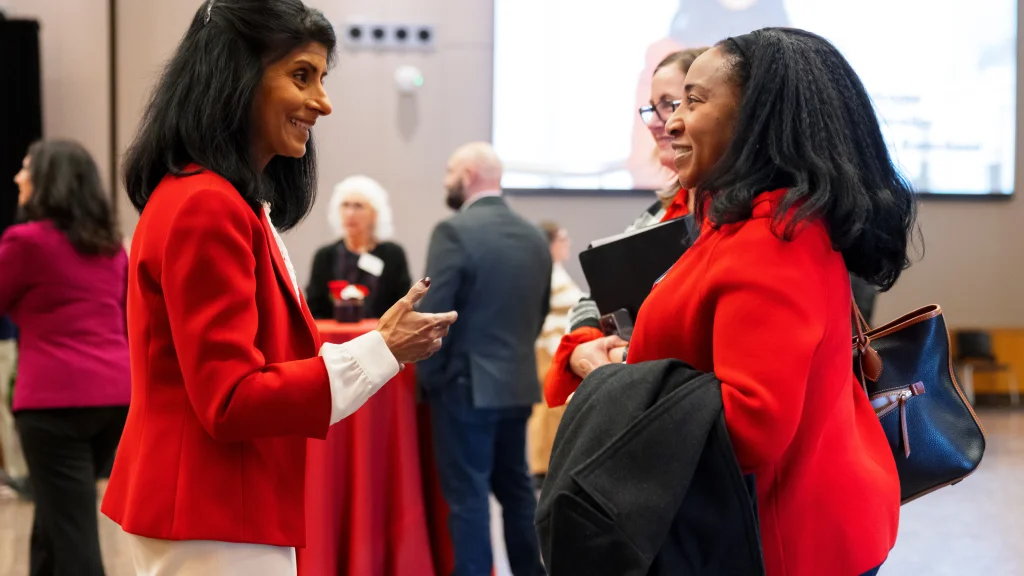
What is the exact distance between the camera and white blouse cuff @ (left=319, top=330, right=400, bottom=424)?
1.43 metres

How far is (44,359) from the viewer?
124 inches

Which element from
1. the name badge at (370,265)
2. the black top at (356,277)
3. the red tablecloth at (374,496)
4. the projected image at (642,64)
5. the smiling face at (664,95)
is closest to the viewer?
the smiling face at (664,95)

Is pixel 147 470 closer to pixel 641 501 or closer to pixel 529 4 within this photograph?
pixel 641 501

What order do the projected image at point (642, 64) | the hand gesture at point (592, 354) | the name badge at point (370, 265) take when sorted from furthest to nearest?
the projected image at point (642, 64)
the name badge at point (370, 265)
the hand gesture at point (592, 354)

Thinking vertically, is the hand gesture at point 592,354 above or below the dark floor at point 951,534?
above

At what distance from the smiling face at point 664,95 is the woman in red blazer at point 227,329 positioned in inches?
31.6

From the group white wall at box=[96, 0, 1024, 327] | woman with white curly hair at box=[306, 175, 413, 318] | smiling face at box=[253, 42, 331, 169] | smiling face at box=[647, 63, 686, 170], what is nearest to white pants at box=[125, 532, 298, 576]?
smiling face at box=[253, 42, 331, 169]

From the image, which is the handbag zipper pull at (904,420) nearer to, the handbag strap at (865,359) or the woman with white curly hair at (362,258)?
the handbag strap at (865,359)

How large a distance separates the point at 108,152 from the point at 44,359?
15.2 feet

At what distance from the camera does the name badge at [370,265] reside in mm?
4738

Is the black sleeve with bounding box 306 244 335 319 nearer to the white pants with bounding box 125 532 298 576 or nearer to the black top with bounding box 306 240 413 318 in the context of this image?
the black top with bounding box 306 240 413 318

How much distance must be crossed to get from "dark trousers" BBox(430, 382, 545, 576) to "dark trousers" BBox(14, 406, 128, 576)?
1.10 metres

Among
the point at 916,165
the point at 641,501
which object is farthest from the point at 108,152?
the point at 641,501

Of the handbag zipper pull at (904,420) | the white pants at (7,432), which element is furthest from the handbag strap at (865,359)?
the white pants at (7,432)
